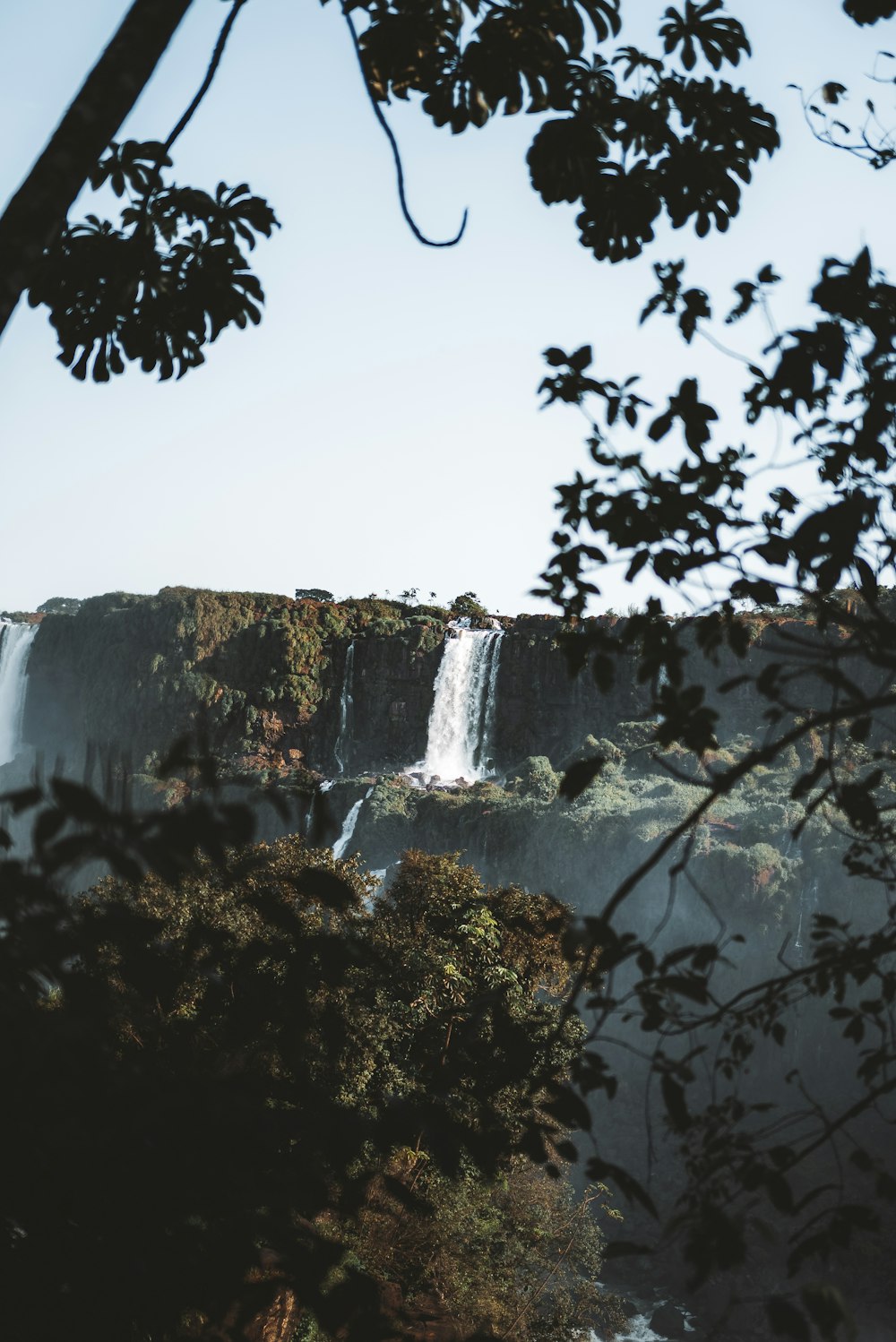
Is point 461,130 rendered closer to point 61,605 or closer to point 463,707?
point 463,707

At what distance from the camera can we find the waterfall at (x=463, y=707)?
118 feet

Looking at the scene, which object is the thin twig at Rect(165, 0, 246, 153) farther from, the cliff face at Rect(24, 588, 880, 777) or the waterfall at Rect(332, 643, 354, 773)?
the waterfall at Rect(332, 643, 354, 773)

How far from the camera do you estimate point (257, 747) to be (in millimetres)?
38469

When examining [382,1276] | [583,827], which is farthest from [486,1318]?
[583,827]

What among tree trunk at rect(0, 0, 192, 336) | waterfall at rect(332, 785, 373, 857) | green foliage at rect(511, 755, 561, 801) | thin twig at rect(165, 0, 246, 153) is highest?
thin twig at rect(165, 0, 246, 153)

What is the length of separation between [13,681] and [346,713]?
18054mm

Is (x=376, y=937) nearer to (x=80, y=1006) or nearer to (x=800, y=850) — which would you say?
(x=80, y=1006)

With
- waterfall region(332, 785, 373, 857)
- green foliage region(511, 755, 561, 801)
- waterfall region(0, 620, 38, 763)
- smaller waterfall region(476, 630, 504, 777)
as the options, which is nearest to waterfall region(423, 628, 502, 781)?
smaller waterfall region(476, 630, 504, 777)

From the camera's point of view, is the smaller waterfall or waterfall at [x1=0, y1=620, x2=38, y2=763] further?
waterfall at [x1=0, y1=620, x2=38, y2=763]

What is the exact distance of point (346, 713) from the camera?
38531 millimetres

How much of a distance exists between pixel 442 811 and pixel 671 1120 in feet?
97.9

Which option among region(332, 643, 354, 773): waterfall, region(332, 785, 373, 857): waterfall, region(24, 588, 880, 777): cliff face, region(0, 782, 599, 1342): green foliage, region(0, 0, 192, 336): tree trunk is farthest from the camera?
region(332, 643, 354, 773): waterfall

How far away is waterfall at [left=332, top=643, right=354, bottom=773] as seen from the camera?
38.3m

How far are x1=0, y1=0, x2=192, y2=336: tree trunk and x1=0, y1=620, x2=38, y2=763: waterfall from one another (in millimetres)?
47854
